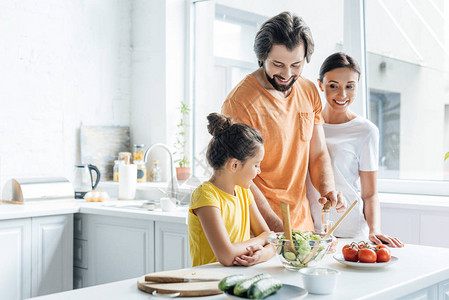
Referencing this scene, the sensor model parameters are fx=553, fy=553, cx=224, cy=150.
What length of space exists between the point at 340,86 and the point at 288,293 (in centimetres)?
116

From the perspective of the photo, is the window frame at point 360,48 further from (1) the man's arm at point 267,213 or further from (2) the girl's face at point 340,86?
(1) the man's arm at point 267,213

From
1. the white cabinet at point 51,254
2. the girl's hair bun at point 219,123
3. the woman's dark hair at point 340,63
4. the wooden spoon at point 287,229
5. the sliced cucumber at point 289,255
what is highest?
the woman's dark hair at point 340,63

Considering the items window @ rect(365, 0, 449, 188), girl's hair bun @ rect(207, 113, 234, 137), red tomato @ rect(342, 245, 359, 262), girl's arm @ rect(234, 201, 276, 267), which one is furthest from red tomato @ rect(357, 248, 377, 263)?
window @ rect(365, 0, 449, 188)

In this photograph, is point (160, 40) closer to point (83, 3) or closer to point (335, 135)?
point (83, 3)

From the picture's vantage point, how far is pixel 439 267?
162 centimetres

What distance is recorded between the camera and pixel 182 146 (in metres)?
4.01

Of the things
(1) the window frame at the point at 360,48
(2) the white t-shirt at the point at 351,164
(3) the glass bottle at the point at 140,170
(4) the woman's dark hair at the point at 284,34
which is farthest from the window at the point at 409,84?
(3) the glass bottle at the point at 140,170

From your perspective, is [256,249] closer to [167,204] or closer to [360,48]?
[167,204]

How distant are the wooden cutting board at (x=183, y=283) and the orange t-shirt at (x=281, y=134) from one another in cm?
64

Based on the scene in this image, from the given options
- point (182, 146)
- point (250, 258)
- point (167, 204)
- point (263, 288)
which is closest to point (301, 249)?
point (250, 258)

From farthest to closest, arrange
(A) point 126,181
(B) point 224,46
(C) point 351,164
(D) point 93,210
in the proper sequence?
(B) point 224,46
(A) point 126,181
(D) point 93,210
(C) point 351,164

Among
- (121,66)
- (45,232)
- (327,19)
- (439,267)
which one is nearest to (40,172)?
(45,232)

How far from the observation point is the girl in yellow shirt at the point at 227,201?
5.38ft

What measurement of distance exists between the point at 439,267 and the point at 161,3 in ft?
9.86
